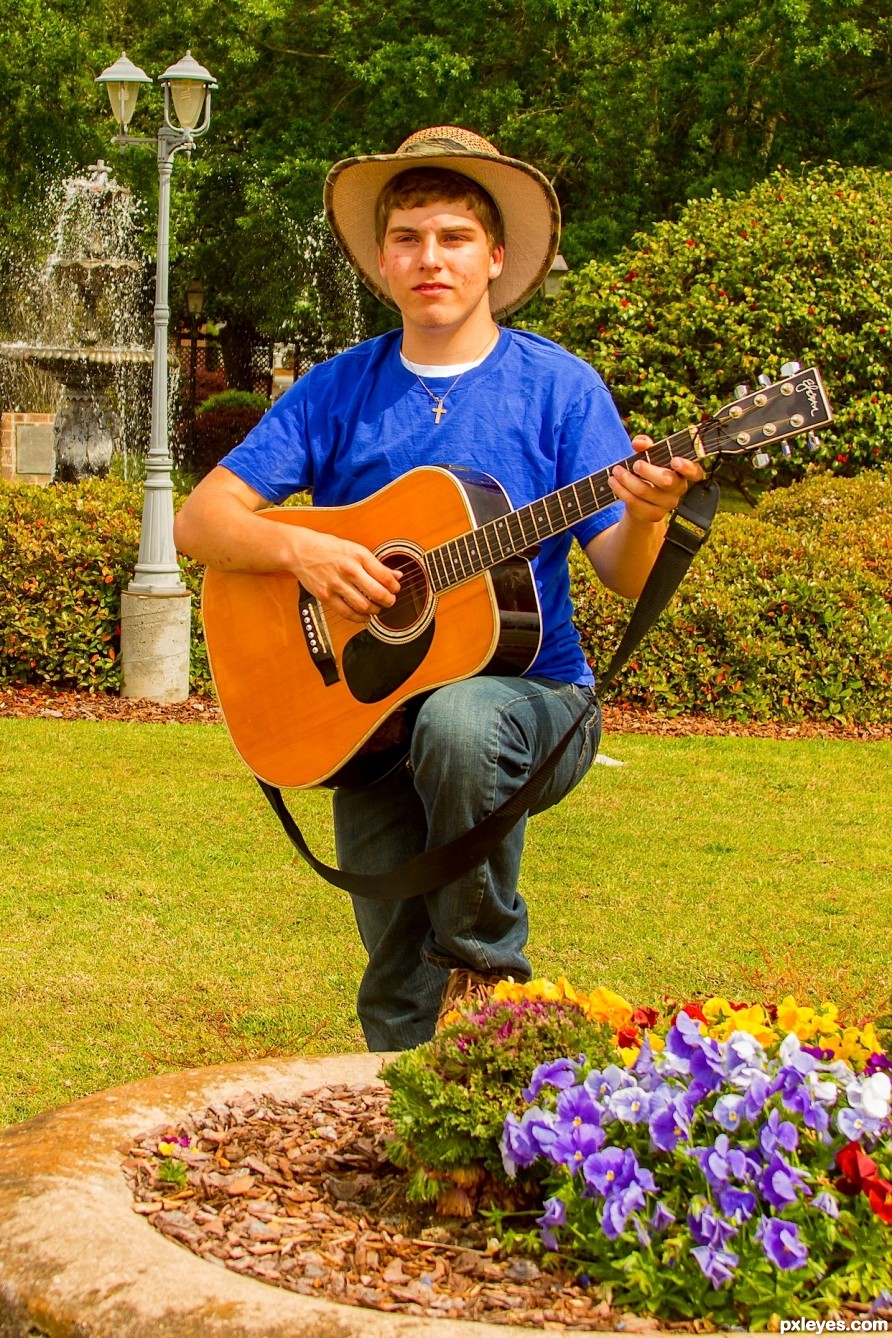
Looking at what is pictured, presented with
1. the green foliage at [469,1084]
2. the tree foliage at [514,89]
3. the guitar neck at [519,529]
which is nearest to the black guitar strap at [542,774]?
the guitar neck at [519,529]

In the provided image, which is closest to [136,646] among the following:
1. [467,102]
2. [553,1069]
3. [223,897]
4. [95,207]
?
[223,897]

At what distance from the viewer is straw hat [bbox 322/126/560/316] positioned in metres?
3.22

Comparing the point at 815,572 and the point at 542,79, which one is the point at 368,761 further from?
the point at 542,79

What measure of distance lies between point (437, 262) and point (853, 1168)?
196 centimetres

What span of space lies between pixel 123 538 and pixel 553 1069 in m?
6.84

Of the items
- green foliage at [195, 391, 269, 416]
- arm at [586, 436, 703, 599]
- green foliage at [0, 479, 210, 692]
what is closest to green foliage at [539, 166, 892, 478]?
green foliage at [0, 479, 210, 692]

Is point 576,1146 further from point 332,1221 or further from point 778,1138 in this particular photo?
point 332,1221

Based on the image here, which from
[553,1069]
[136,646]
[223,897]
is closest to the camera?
[553,1069]

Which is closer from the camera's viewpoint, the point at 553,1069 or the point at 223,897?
the point at 553,1069

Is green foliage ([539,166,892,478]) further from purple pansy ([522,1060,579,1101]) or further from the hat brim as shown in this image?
purple pansy ([522,1060,579,1101])

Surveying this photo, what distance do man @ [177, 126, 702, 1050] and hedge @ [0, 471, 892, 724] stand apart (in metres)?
4.90

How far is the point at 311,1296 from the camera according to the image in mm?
1838

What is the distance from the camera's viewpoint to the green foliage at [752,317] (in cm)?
1164

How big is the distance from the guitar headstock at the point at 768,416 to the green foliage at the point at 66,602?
5834 mm
